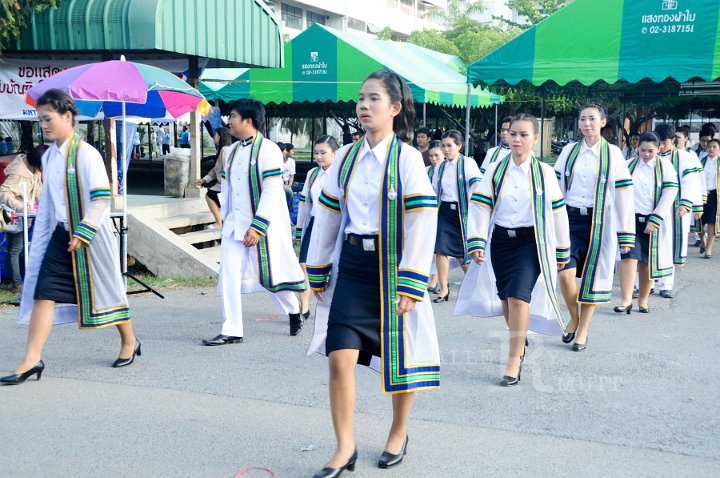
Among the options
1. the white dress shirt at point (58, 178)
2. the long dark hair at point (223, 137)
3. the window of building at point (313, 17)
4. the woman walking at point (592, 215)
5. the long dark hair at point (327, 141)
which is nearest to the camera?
the white dress shirt at point (58, 178)

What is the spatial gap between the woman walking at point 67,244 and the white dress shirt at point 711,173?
9589 millimetres

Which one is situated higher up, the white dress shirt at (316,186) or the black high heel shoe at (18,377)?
the white dress shirt at (316,186)

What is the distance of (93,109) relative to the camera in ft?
30.4

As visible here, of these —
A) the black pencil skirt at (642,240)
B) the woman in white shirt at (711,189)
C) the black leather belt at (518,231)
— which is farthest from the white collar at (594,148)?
the woman in white shirt at (711,189)

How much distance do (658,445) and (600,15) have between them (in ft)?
24.7

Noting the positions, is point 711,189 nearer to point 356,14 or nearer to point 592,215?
point 592,215

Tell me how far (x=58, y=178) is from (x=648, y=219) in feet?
17.6

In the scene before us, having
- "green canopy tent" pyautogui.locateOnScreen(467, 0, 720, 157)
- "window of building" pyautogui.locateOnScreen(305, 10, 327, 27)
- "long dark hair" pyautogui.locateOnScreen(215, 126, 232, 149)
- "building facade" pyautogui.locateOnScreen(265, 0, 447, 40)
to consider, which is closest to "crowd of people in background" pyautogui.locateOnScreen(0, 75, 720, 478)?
"green canopy tent" pyautogui.locateOnScreen(467, 0, 720, 157)

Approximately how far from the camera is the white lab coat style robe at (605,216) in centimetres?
624

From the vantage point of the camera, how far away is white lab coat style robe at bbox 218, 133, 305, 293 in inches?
242

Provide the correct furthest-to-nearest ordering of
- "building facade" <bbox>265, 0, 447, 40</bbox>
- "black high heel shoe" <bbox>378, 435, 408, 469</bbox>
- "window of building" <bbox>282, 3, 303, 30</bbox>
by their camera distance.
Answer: "building facade" <bbox>265, 0, 447, 40</bbox>, "window of building" <bbox>282, 3, 303, 30</bbox>, "black high heel shoe" <bbox>378, 435, 408, 469</bbox>

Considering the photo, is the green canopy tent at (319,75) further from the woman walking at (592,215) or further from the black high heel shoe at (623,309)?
the woman walking at (592,215)

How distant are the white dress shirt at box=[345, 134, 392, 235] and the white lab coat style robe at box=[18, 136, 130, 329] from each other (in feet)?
7.11

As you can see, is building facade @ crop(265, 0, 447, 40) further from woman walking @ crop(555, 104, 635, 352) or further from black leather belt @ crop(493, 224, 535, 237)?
black leather belt @ crop(493, 224, 535, 237)
